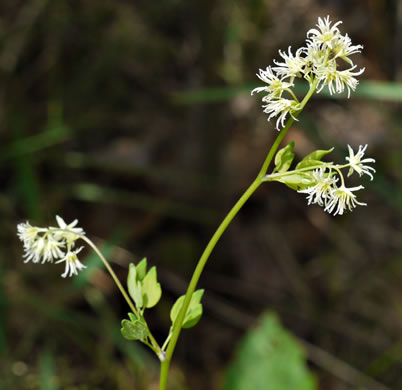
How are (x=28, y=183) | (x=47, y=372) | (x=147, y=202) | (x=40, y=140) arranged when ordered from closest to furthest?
(x=47, y=372)
(x=28, y=183)
(x=40, y=140)
(x=147, y=202)

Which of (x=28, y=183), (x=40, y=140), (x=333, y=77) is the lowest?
(x=333, y=77)

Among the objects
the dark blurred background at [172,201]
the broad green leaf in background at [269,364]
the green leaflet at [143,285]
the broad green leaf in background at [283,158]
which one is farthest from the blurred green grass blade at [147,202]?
the broad green leaf in background at [283,158]

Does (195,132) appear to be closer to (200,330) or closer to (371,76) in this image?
(200,330)

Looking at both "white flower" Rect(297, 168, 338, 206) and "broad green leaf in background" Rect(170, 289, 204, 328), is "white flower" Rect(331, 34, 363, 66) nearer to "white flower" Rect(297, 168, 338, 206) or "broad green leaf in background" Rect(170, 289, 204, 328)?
"white flower" Rect(297, 168, 338, 206)

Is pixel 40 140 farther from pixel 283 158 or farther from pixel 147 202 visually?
pixel 283 158

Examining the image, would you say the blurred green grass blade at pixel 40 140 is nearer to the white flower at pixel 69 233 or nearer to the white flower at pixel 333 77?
the white flower at pixel 69 233

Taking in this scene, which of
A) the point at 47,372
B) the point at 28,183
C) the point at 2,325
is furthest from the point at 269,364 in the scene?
the point at 28,183
